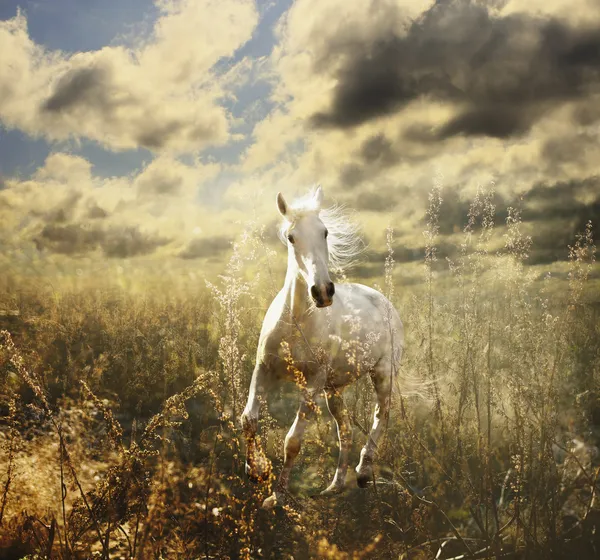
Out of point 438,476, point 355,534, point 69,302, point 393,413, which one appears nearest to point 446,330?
point 393,413

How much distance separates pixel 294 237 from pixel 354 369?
1393 mm

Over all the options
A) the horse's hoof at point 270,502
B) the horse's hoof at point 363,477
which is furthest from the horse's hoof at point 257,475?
the horse's hoof at point 363,477

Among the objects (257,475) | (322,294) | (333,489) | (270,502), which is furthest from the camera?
(333,489)

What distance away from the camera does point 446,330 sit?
7832 mm

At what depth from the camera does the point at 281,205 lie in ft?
12.8

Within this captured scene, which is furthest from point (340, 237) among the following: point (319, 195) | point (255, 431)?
point (255, 431)

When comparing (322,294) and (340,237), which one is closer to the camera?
(322,294)

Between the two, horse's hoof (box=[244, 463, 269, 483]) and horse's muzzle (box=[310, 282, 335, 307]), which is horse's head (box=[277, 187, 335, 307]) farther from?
horse's hoof (box=[244, 463, 269, 483])

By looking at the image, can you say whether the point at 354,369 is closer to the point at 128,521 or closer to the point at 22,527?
the point at 128,521

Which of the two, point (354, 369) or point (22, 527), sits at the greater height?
point (354, 369)

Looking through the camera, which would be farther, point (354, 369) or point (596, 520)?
point (354, 369)

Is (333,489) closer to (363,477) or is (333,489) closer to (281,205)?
(363,477)

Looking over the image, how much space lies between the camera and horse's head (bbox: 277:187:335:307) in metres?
3.34

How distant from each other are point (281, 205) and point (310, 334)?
116 cm
